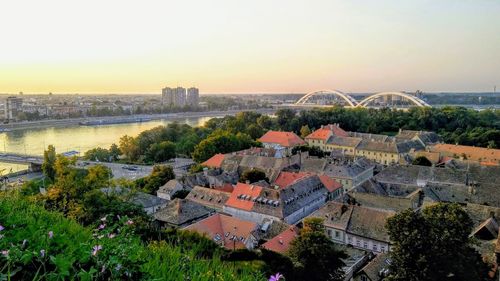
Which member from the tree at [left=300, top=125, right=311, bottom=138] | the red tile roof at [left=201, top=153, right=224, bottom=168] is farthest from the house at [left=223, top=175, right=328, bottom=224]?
the tree at [left=300, top=125, right=311, bottom=138]

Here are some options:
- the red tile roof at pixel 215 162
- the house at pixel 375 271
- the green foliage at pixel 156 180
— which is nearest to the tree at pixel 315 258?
the house at pixel 375 271

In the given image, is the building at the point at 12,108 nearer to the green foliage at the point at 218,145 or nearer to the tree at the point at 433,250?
the green foliage at the point at 218,145

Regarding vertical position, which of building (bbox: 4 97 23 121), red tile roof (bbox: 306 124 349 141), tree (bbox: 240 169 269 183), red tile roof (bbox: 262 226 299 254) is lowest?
red tile roof (bbox: 262 226 299 254)

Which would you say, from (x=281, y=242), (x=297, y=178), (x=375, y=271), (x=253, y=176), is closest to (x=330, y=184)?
(x=297, y=178)

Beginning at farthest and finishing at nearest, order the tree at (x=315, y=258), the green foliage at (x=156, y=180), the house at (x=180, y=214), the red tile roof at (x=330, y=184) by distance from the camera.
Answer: the green foliage at (x=156, y=180) < the red tile roof at (x=330, y=184) < the house at (x=180, y=214) < the tree at (x=315, y=258)

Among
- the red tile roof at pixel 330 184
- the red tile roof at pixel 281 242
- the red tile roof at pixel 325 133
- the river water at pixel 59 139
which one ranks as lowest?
the river water at pixel 59 139

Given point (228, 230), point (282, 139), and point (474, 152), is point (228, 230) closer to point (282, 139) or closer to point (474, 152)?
point (474, 152)

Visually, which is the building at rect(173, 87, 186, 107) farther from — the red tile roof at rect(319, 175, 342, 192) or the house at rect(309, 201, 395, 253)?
the house at rect(309, 201, 395, 253)
